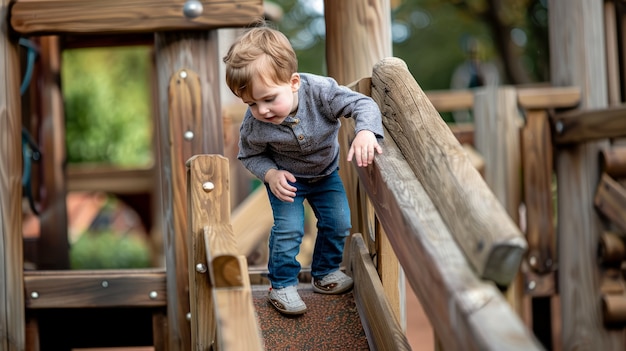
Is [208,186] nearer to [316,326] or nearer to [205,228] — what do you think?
[205,228]

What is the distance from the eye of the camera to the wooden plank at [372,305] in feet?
9.40

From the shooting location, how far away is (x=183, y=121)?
364 cm

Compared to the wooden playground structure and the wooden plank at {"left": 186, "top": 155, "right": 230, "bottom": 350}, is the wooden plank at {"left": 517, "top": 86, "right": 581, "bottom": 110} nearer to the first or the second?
the wooden playground structure

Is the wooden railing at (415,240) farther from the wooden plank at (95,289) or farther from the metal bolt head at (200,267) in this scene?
the wooden plank at (95,289)

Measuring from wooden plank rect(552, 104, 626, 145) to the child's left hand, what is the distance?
8.17 ft

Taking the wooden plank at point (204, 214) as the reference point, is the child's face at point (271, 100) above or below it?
above

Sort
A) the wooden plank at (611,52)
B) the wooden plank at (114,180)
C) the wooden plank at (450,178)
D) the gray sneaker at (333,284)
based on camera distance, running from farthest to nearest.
→ the wooden plank at (114,180)
the wooden plank at (611,52)
the gray sneaker at (333,284)
the wooden plank at (450,178)

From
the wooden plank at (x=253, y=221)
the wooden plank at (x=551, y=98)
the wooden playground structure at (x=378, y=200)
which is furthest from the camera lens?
the wooden plank at (x=551, y=98)

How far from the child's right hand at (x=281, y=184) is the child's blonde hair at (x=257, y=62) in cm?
34

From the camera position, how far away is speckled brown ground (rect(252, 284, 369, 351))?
309cm

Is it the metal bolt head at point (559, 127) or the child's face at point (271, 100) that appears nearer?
the child's face at point (271, 100)

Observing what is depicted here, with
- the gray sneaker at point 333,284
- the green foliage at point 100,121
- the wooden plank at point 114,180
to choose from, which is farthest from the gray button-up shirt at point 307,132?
the green foliage at point 100,121

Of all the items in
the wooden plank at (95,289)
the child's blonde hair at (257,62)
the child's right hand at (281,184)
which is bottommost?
the wooden plank at (95,289)

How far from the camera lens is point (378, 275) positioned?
3.25 metres
